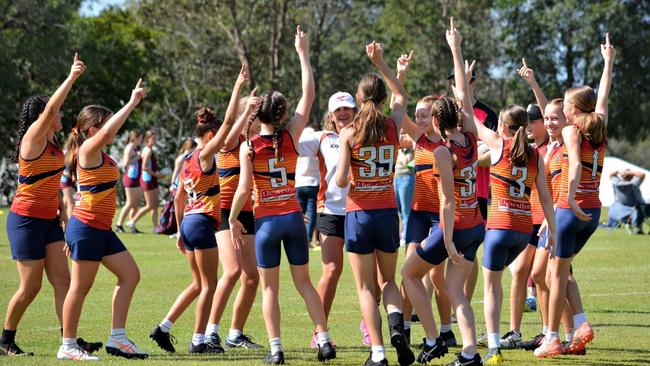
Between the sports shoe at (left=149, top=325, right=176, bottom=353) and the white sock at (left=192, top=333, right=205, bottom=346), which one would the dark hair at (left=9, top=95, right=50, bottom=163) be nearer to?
the sports shoe at (left=149, top=325, right=176, bottom=353)

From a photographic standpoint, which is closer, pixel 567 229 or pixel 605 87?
pixel 567 229

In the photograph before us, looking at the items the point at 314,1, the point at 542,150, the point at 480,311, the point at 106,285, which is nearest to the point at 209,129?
the point at 542,150

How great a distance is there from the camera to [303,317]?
11.8m

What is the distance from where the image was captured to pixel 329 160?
9828mm

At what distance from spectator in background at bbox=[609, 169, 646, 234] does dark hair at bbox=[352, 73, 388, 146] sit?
1684 cm

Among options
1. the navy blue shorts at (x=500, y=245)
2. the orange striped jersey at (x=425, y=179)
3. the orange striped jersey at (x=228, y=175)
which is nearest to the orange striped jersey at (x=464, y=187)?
the navy blue shorts at (x=500, y=245)

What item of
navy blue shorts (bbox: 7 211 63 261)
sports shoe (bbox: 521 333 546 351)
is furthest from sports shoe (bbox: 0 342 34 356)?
sports shoe (bbox: 521 333 546 351)

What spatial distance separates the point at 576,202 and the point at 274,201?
8.42ft

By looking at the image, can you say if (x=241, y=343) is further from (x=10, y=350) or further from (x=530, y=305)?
(x=530, y=305)

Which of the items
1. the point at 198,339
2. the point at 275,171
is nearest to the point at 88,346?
the point at 198,339

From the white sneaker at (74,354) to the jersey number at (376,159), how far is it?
8.84ft

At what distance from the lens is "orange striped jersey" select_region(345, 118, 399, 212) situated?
323 inches

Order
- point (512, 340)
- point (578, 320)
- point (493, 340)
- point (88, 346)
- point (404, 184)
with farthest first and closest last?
point (404, 184) → point (512, 340) → point (88, 346) → point (578, 320) → point (493, 340)

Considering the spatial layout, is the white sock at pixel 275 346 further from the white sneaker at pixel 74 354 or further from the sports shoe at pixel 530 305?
the sports shoe at pixel 530 305
